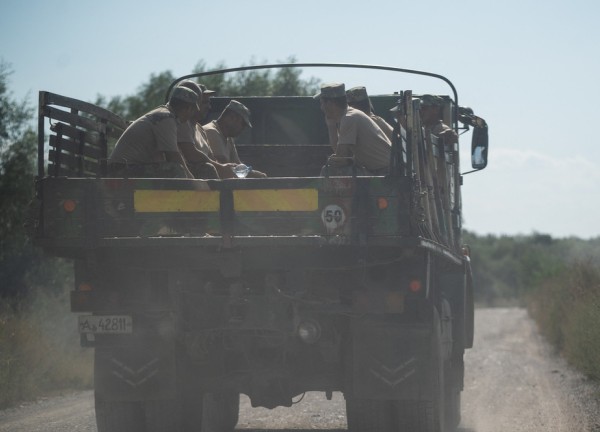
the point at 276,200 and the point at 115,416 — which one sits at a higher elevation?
the point at 276,200

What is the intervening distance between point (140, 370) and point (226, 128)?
8.65ft

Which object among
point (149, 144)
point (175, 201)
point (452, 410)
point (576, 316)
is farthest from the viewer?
point (576, 316)

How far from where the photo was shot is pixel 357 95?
9227mm

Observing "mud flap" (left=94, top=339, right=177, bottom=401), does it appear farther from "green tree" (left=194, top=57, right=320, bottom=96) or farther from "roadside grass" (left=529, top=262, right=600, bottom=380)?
"green tree" (left=194, top=57, right=320, bottom=96)

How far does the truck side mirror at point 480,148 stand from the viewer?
1095 centimetres

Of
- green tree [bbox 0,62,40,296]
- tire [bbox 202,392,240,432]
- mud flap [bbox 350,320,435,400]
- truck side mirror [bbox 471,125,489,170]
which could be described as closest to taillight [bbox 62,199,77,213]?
mud flap [bbox 350,320,435,400]

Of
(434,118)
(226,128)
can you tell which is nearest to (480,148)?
(434,118)

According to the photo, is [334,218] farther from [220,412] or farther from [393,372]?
[220,412]

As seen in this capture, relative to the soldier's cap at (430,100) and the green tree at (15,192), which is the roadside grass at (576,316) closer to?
the soldier's cap at (430,100)

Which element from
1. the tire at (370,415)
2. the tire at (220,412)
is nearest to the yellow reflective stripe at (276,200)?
the tire at (370,415)

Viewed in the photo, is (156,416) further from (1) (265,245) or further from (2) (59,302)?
(2) (59,302)

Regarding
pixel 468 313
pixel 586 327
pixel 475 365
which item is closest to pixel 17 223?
pixel 475 365

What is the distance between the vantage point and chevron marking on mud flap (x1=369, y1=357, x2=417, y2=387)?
7.70 m

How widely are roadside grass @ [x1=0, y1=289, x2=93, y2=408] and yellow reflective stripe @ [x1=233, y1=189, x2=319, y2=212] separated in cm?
672
